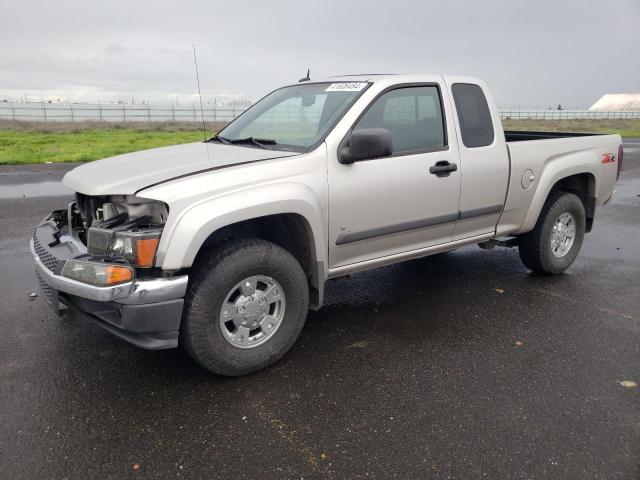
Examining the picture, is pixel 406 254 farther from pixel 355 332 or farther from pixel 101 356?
pixel 101 356

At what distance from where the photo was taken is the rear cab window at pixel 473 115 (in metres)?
4.50

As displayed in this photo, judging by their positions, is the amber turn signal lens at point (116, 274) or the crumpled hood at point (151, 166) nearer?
the amber turn signal lens at point (116, 274)

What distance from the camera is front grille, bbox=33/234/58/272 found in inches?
132

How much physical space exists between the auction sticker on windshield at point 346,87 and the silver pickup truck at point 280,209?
0.02 meters

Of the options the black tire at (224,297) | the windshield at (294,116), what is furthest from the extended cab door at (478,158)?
the black tire at (224,297)

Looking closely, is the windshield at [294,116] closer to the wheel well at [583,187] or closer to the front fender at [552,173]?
the front fender at [552,173]

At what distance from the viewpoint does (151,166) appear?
360 centimetres

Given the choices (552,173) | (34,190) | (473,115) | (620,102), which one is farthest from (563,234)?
(620,102)

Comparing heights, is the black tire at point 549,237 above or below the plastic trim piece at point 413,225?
below

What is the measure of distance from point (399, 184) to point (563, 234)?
251 centimetres

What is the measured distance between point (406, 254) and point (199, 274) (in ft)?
5.73

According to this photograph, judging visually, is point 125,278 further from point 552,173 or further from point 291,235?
point 552,173

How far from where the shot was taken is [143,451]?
2746mm

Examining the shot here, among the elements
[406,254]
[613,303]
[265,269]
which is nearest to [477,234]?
[406,254]
